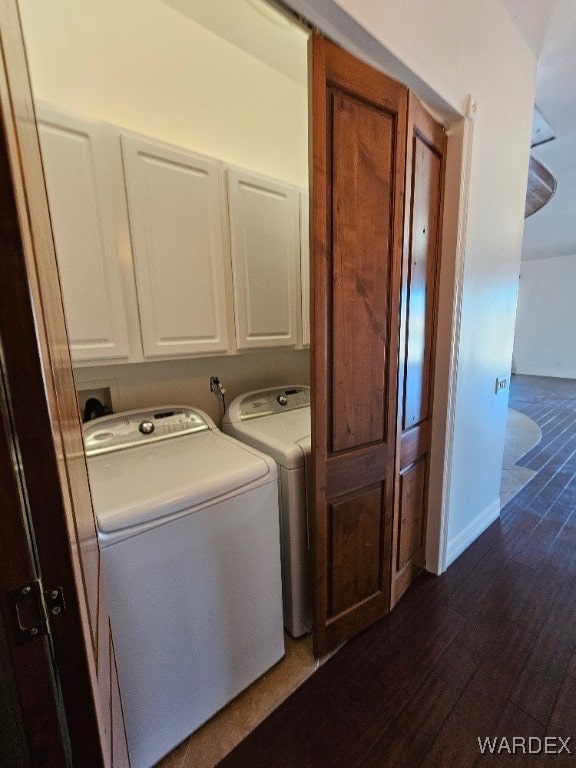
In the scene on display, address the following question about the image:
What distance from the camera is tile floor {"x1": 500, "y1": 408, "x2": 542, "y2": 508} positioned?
9.75ft

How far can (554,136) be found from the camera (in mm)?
2617

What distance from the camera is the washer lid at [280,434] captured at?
1.44 meters

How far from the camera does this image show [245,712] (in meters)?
1.31

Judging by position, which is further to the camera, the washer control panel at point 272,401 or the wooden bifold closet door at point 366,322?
the washer control panel at point 272,401

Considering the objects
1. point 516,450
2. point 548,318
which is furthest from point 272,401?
point 548,318

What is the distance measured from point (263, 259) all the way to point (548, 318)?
914cm

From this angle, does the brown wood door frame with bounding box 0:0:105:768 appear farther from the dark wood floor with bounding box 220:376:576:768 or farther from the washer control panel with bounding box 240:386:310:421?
the washer control panel with bounding box 240:386:310:421

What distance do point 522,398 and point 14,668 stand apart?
7.52 metres

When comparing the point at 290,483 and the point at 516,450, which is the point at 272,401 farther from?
the point at 516,450

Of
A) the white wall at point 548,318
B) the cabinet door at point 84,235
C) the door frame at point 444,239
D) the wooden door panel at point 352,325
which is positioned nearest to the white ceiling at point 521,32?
the door frame at point 444,239

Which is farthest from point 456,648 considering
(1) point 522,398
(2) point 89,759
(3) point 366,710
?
(1) point 522,398

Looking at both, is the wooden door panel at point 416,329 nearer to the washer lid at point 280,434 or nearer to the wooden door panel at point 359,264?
the wooden door panel at point 359,264

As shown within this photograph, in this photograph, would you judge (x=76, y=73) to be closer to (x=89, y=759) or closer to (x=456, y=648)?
(x=89, y=759)

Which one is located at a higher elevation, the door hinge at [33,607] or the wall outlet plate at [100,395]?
the wall outlet plate at [100,395]
